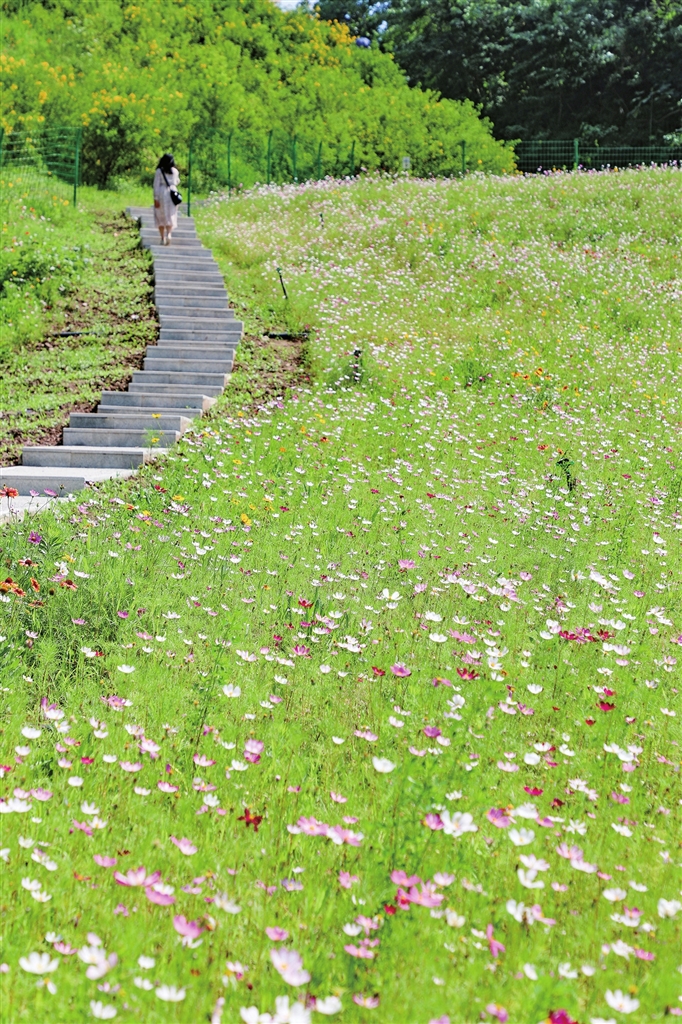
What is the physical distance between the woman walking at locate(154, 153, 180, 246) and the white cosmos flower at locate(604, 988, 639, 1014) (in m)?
15.1

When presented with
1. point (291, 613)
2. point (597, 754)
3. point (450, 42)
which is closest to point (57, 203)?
point (291, 613)

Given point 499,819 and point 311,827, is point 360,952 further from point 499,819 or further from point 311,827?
point 499,819

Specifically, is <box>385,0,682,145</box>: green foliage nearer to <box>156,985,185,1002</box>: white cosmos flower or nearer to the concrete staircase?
the concrete staircase

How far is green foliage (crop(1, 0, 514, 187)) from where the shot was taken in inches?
876

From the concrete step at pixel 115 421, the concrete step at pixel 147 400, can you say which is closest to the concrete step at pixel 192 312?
the concrete step at pixel 147 400

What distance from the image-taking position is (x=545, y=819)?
2756 mm

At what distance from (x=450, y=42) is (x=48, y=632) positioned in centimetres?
3884

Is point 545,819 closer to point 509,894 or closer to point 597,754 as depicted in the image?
point 509,894

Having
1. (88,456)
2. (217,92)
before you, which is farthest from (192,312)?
(217,92)

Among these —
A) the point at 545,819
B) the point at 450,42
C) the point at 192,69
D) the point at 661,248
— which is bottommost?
the point at 545,819

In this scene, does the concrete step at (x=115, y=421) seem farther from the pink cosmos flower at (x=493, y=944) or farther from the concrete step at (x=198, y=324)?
the pink cosmos flower at (x=493, y=944)

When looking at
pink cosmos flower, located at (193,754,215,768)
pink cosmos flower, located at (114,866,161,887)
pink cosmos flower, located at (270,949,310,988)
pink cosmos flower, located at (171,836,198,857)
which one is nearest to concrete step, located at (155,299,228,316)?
pink cosmos flower, located at (193,754,215,768)

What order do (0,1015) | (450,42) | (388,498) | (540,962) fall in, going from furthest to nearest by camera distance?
(450,42) → (388,498) → (540,962) → (0,1015)

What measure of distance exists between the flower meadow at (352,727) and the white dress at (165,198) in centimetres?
766
